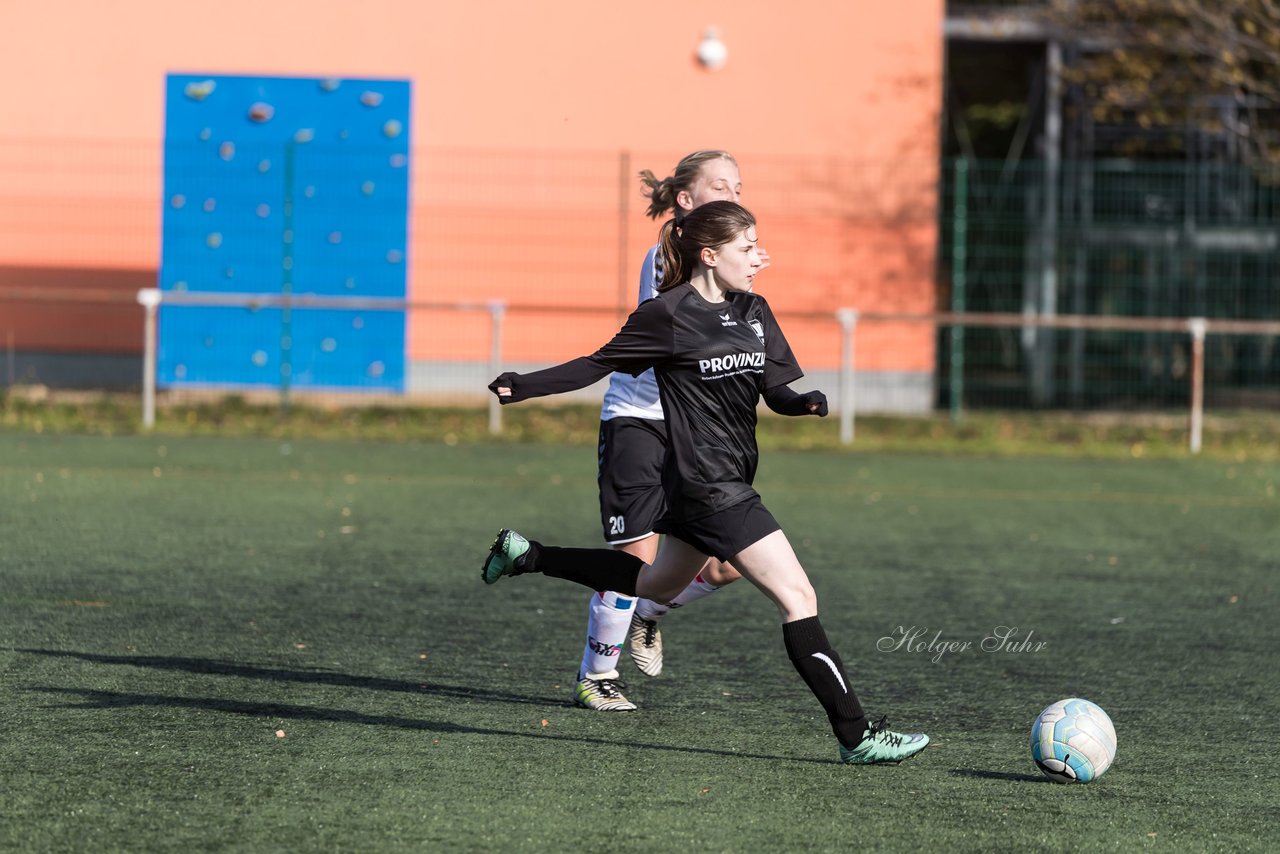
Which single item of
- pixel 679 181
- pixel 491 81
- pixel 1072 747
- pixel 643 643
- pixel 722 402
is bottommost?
pixel 1072 747

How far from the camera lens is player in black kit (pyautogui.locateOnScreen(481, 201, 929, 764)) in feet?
15.8

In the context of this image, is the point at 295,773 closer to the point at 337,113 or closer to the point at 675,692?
the point at 675,692

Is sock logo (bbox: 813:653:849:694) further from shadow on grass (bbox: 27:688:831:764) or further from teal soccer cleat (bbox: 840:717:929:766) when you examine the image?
shadow on grass (bbox: 27:688:831:764)

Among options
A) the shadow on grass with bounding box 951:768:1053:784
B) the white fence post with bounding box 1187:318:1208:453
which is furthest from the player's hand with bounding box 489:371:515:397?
the white fence post with bounding box 1187:318:1208:453

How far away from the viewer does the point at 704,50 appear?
1875 cm

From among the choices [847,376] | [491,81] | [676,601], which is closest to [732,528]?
[676,601]

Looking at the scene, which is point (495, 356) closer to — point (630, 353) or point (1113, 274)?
point (1113, 274)

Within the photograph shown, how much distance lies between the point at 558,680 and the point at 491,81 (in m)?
13.7

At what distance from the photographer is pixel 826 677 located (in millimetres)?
4793

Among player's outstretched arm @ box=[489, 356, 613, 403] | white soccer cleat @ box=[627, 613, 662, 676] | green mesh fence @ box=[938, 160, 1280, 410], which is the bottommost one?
white soccer cleat @ box=[627, 613, 662, 676]

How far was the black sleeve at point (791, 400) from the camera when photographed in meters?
5.00

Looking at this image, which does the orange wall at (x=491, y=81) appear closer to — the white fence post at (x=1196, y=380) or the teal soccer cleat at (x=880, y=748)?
the white fence post at (x=1196, y=380)

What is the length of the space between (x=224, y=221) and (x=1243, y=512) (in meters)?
10.9

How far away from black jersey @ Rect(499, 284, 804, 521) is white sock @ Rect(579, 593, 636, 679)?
2.86 feet
